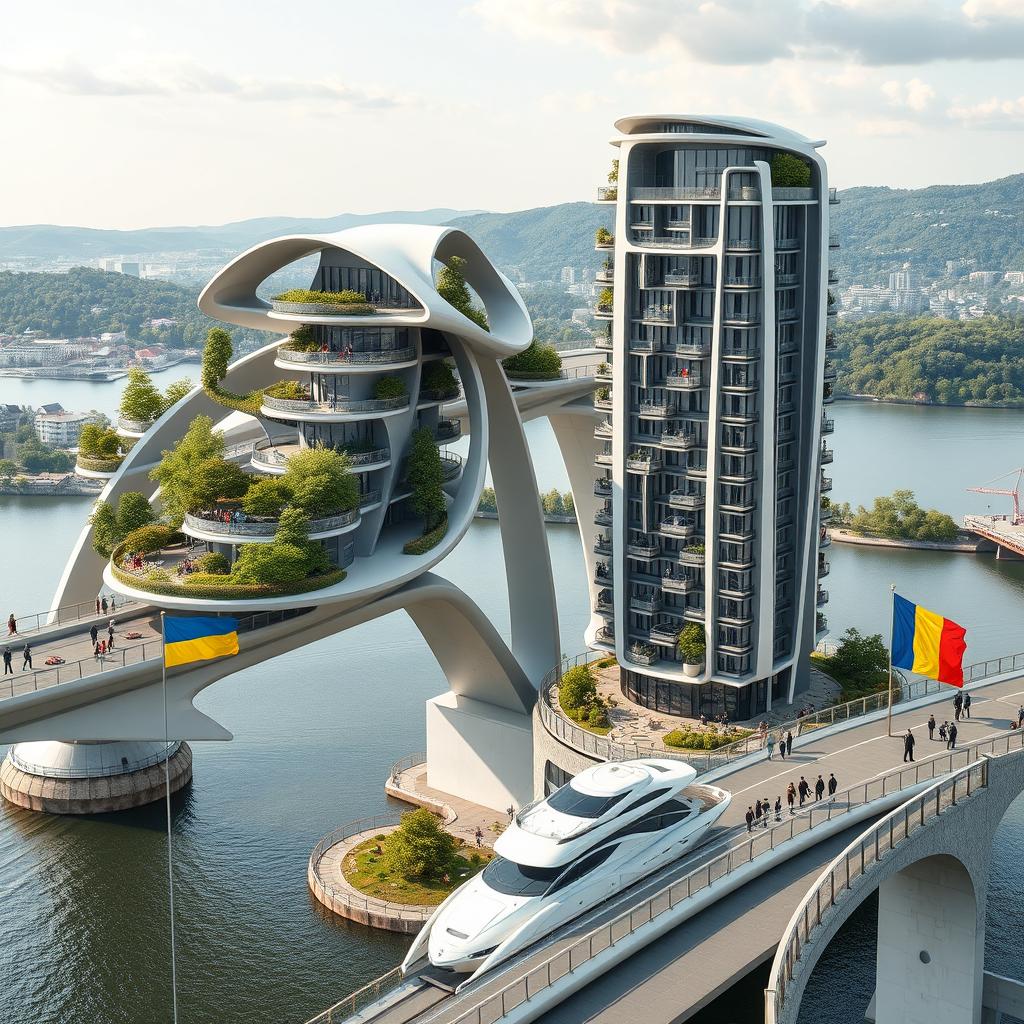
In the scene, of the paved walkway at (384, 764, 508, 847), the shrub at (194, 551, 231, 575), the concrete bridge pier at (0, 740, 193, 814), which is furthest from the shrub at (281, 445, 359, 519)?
the concrete bridge pier at (0, 740, 193, 814)

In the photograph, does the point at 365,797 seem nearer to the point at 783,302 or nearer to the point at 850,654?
the point at 850,654

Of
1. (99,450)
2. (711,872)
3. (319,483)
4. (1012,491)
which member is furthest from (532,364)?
(1012,491)

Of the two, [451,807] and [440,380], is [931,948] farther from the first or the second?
[440,380]

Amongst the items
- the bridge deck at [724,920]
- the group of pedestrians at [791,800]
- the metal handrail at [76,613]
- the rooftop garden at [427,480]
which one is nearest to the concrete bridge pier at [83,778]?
the metal handrail at [76,613]

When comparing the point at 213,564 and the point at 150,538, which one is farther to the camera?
the point at 150,538

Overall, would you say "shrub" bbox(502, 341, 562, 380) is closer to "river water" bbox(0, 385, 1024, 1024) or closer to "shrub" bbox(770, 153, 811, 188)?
"shrub" bbox(770, 153, 811, 188)

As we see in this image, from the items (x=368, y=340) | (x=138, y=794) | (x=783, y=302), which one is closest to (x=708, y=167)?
(x=783, y=302)
